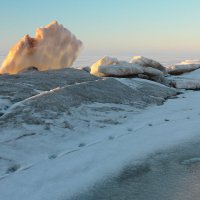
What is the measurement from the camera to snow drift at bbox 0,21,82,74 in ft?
44.9

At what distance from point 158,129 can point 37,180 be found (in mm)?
3032

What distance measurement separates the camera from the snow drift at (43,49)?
13.7 metres

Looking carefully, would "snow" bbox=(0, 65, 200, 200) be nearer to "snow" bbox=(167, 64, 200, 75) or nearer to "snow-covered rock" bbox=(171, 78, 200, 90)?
"snow-covered rock" bbox=(171, 78, 200, 90)

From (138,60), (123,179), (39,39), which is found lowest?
(123,179)

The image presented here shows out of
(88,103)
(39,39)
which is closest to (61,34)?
(39,39)

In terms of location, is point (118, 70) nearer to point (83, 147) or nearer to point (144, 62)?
point (144, 62)

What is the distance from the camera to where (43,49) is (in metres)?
13.9

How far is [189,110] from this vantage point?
8656 millimetres

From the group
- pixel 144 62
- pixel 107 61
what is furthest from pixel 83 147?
pixel 144 62

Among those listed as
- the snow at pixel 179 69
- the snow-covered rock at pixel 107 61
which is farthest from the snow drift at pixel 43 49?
the snow at pixel 179 69

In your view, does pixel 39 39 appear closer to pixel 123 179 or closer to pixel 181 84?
pixel 181 84

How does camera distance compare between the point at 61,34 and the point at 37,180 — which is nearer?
the point at 37,180

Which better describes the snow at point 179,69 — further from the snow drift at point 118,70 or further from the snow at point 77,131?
the snow at point 77,131

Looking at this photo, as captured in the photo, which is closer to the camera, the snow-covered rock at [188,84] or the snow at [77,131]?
the snow at [77,131]
